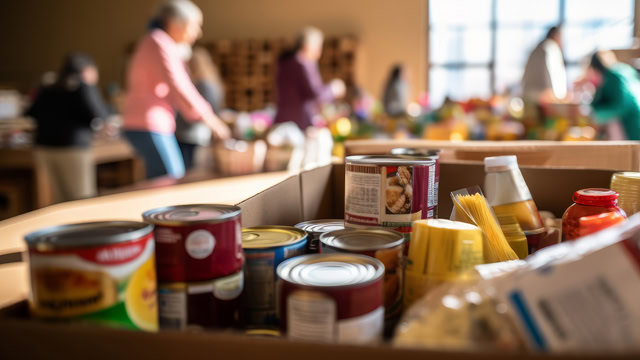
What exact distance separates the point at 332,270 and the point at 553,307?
9.1 inches

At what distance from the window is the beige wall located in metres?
0.49

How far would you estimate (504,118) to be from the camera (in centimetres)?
350

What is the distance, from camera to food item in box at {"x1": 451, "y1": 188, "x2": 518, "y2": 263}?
2.44 ft

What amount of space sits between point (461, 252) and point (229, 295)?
0.93 ft

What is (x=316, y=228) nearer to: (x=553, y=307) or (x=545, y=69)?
(x=553, y=307)

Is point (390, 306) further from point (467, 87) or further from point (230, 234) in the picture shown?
point (467, 87)

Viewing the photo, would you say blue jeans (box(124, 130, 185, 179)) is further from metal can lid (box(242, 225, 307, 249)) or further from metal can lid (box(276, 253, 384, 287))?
metal can lid (box(276, 253, 384, 287))

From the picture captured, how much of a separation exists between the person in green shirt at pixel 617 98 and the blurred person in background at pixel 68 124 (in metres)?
3.55

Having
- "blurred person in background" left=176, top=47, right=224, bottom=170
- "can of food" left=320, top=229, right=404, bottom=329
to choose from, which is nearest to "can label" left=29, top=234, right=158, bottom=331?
"can of food" left=320, top=229, right=404, bottom=329

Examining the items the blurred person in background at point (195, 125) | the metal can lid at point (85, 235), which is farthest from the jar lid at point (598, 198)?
the blurred person in background at point (195, 125)

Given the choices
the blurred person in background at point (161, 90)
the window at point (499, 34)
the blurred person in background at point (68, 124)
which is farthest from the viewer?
the window at point (499, 34)

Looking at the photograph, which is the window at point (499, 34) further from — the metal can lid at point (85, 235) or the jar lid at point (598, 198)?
the metal can lid at point (85, 235)

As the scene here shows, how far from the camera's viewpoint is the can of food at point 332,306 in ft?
1.66

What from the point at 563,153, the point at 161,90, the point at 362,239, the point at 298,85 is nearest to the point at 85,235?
the point at 362,239
